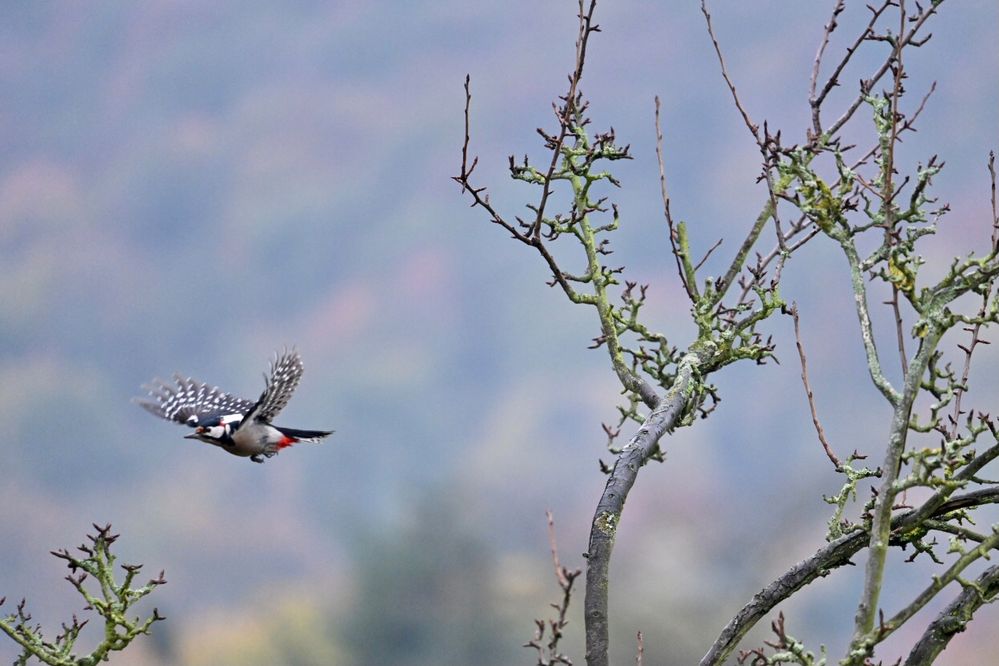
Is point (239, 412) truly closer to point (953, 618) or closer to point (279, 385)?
point (279, 385)

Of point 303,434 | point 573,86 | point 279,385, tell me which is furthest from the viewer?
point 303,434

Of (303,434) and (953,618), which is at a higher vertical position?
(303,434)

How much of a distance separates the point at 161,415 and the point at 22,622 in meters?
2.28

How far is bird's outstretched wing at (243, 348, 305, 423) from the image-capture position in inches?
213

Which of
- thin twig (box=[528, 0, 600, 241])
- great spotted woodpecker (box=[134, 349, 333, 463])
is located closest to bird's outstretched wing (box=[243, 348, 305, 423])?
great spotted woodpecker (box=[134, 349, 333, 463])

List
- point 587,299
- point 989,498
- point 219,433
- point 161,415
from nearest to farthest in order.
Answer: point 989,498
point 587,299
point 219,433
point 161,415

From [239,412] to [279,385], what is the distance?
2.75 ft

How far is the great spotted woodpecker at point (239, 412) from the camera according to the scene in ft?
18.0

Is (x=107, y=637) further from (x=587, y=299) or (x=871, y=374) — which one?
(x=871, y=374)

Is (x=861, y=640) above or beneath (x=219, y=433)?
beneath

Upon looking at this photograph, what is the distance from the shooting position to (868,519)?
3785 millimetres

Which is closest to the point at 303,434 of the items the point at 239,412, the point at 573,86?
the point at 239,412

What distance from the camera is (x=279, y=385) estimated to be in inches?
216

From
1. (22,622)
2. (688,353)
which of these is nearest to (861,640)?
(688,353)
